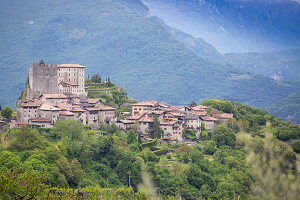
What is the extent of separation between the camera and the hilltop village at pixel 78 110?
239 ft

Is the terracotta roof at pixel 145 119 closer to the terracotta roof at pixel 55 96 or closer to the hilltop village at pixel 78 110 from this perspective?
the hilltop village at pixel 78 110

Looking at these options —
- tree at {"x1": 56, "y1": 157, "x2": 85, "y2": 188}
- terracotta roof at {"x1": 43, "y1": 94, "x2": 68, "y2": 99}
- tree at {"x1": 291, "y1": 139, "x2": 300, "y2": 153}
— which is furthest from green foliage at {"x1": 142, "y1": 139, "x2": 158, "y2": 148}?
tree at {"x1": 291, "y1": 139, "x2": 300, "y2": 153}

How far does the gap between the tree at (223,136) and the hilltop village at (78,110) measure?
2809 millimetres

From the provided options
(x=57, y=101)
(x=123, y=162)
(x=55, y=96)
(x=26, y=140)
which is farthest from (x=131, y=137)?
(x=26, y=140)

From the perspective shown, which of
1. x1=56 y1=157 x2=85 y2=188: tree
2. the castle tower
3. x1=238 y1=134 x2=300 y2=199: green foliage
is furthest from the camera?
the castle tower

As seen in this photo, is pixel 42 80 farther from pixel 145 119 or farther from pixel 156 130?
pixel 156 130

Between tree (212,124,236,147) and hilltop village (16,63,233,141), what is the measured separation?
281cm

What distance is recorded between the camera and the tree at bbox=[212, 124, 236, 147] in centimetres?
8844

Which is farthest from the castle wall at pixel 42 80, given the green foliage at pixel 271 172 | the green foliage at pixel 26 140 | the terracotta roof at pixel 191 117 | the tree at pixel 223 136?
the green foliage at pixel 271 172

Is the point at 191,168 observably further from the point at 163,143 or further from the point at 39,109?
the point at 39,109

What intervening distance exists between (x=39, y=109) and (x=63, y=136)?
18.8 ft

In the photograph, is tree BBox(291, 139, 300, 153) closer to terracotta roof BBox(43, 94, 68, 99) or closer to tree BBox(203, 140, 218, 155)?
tree BBox(203, 140, 218, 155)

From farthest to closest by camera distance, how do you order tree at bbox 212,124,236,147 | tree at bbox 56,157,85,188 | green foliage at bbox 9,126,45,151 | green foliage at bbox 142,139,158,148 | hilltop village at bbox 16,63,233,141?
1. tree at bbox 212,124,236,147
2. green foliage at bbox 142,139,158,148
3. hilltop village at bbox 16,63,233,141
4. green foliage at bbox 9,126,45,151
5. tree at bbox 56,157,85,188

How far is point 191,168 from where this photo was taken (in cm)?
7338
